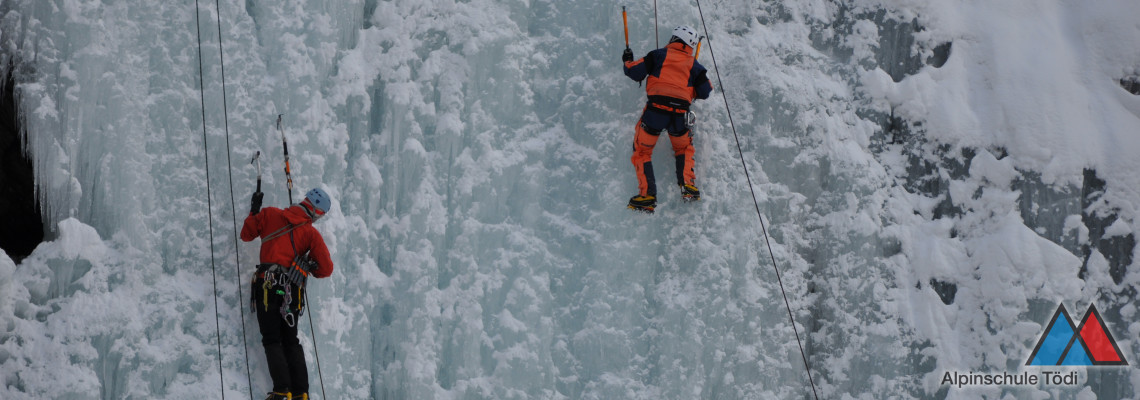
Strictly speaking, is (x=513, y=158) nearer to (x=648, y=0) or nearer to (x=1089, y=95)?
(x=648, y=0)

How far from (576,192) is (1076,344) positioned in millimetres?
3728

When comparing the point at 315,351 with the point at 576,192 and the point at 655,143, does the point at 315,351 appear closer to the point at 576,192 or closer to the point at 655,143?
the point at 576,192

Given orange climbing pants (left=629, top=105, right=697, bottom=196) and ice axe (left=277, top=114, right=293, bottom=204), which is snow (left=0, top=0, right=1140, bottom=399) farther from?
orange climbing pants (left=629, top=105, right=697, bottom=196)

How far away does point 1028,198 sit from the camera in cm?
718

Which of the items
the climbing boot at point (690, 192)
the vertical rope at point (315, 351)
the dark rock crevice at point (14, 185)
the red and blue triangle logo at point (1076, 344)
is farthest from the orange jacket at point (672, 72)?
the dark rock crevice at point (14, 185)

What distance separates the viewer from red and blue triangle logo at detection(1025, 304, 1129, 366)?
6988 millimetres

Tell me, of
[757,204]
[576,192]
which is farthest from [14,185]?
[757,204]

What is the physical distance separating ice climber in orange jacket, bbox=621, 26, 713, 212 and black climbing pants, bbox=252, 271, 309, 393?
2.44 metres

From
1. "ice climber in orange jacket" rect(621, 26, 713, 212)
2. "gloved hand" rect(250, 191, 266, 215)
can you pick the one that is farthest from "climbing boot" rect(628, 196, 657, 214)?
"gloved hand" rect(250, 191, 266, 215)

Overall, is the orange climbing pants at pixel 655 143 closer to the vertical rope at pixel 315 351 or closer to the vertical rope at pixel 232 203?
the vertical rope at pixel 315 351

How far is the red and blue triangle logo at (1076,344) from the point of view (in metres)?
6.99

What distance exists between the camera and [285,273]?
6090 mm

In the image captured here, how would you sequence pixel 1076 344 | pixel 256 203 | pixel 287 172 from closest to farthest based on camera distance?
pixel 256 203 → pixel 287 172 → pixel 1076 344

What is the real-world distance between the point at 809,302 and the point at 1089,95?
263 centimetres
